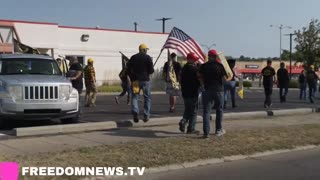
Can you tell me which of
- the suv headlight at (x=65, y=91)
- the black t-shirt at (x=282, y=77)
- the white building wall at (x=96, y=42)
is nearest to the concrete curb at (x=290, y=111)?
the black t-shirt at (x=282, y=77)

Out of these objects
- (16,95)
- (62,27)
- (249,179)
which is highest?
(62,27)

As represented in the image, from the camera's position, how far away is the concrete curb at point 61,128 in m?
11.7

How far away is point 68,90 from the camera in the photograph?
13.2 meters

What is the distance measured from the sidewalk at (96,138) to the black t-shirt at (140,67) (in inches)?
49.0

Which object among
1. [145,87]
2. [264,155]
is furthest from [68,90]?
[264,155]

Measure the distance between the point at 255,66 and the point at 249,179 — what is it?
11867 cm

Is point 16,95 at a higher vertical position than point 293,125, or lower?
higher

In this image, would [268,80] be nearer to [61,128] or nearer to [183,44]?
[183,44]

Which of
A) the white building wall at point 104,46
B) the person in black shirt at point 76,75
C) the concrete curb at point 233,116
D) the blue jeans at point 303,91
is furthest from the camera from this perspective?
the white building wall at point 104,46

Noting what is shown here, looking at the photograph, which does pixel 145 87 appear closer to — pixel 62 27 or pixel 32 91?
pixel 32 91

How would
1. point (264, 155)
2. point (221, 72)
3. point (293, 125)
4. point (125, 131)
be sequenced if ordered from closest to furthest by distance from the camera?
point (264, 155) < point (221, 72) < point (125, 131) < point (293, 125)

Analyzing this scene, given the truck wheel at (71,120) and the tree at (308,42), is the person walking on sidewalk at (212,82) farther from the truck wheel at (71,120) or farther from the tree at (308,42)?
the tree at (308,42)

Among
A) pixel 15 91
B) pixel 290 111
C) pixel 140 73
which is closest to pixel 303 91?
pixel 290 111

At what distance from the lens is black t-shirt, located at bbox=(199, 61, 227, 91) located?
1177cm
